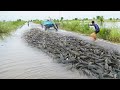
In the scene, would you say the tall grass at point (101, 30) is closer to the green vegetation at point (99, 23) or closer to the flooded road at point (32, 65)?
the green vegetation at point (99, 23)

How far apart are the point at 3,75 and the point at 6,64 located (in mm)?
305

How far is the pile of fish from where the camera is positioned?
3729mm

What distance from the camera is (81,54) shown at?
4160mm

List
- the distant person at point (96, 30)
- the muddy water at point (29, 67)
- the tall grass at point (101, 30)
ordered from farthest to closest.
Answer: the tall grass at point (101, 30)
the distant person at point (96, 30)
the muddy water at point (29, 67)

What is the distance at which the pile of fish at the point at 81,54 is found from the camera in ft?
12.2

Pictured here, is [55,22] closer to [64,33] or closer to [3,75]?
[64,33]

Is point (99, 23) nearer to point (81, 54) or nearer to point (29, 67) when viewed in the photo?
point (81, 54)

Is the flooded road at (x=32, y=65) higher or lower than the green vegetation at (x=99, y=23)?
lower

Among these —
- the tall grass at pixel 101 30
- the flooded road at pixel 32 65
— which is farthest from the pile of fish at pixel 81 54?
the tall grass at pixel 101 30

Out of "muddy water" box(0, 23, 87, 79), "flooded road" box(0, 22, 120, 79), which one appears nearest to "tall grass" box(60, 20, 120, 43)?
"flooded road" box(0, 22, 120, 79)

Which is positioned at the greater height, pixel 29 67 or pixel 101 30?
pixel 101 30

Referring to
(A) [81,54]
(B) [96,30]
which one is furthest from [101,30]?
(A) [81,54]
